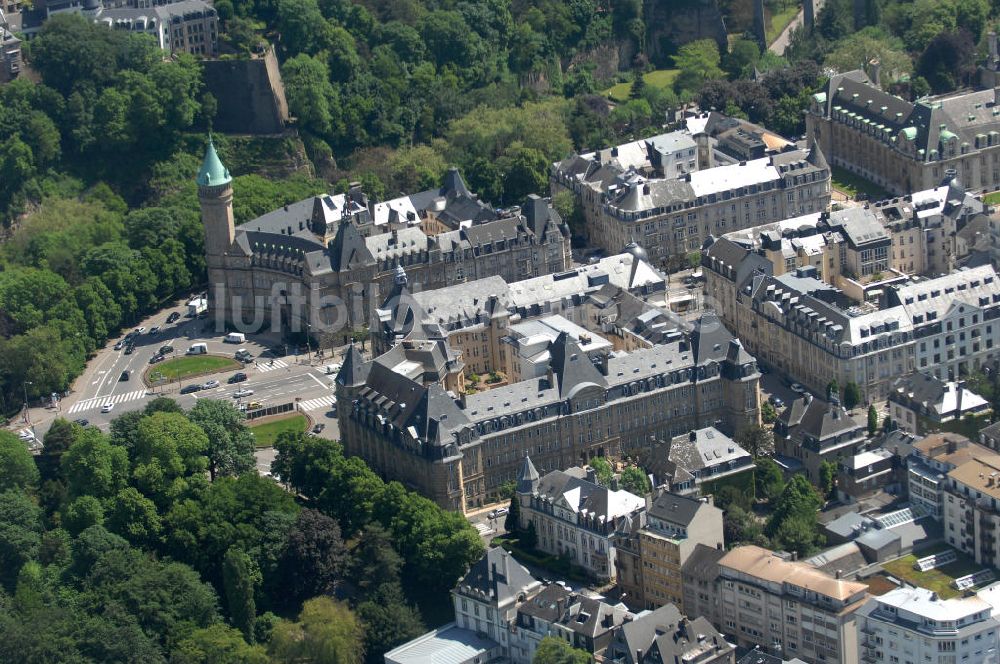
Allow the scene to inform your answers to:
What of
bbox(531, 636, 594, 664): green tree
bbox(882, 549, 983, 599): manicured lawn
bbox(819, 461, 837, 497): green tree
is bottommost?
bbox(882, 549, 983, 599): manicured lawn

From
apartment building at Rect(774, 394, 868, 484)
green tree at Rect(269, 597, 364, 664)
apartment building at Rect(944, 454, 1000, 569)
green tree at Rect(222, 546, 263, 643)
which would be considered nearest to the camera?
green tree at Rect(269, 597, 364, 664)

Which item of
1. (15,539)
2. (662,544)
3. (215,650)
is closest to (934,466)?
(662,544)

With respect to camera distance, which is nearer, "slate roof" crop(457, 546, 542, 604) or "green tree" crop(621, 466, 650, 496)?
"slate roof" crop(457, 546, 542, 604)

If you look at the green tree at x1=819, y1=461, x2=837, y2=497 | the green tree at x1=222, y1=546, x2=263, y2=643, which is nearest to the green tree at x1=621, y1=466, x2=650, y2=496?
the green tree at x1=819, y1=461, x2=837, y2=497

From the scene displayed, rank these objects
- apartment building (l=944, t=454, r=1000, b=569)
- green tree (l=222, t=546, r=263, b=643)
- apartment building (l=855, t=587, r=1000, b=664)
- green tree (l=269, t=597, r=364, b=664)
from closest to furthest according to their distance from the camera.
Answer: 1. apartment building (l=855, t=587, r=1000, b=664)
2. green tree (l=269, t=597, r=364, b=664)
3. apartment building (l=944, t=454, r=1000, b=569)
4. green tree (l=222, t=546, r=263, b=643)

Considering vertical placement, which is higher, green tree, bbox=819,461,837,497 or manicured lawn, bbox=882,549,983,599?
green tree, bbox=819,461,837,497

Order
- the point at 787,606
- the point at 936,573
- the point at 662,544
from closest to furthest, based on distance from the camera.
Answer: the point at 787,606, the point at 662,544, the point at 936,573

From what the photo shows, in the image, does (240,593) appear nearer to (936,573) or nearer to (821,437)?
(821,437)

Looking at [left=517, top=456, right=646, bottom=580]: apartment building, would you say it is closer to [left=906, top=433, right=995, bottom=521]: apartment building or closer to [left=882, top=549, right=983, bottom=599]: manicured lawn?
[left=882, top=549, right=983, bottom=599]: manicured lawn
